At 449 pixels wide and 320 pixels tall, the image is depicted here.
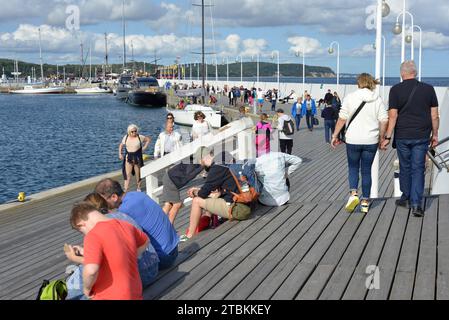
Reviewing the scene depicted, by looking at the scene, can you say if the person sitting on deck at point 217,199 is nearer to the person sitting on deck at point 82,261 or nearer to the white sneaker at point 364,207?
the white sneaker at point 364,207

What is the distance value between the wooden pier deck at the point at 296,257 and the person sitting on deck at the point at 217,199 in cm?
17

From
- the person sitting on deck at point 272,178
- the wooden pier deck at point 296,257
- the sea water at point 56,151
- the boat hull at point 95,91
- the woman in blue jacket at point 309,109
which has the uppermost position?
the boat hull at point 95,91

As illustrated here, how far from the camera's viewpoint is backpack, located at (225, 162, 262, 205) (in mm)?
7180

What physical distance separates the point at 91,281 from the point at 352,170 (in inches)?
166

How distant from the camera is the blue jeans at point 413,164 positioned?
6.57m

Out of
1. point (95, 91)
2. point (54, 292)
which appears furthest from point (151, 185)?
point (95, 91)

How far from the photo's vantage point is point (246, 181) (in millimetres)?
7648

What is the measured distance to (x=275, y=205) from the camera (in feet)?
26.2

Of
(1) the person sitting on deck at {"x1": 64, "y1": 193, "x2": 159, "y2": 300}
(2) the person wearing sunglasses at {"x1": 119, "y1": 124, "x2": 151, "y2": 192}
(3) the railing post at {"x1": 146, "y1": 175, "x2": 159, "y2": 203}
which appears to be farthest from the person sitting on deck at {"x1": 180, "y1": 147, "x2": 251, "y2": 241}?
(2) the person wearing sunglasses at {"x1": 119, "y1": 124, "x2": 151, "y2": 192}

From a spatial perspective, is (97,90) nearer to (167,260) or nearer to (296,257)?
(167,260)

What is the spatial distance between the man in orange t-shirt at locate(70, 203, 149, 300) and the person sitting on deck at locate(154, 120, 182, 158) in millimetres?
7599

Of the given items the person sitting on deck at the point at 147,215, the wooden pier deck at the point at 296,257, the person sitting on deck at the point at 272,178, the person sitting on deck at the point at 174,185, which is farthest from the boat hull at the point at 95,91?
the person sitting on deck at the point at 147,215

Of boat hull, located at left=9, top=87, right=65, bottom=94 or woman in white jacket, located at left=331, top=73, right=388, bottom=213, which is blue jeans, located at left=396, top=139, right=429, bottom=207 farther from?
boat hull, located at left=9, top=87, right=65, bottom=94

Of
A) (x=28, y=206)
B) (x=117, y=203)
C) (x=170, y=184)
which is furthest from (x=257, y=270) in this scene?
(x=28, y=206)
